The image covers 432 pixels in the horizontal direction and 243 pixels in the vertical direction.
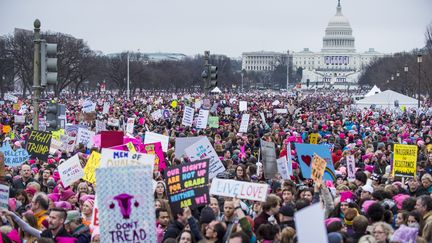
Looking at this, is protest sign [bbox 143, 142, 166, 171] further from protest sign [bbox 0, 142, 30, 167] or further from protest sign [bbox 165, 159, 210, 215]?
protest sign [bbox 165, 159, 210, 215]

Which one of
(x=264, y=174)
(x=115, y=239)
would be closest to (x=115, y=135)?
(x=264, y=174)

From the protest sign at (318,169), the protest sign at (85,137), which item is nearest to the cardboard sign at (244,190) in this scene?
the protest sign at (318,169)

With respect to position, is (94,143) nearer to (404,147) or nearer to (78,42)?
(404,147)

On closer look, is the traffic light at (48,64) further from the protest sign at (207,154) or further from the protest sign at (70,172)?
the protest sign at (207,154)

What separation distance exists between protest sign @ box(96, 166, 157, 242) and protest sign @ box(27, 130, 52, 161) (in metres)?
9.07

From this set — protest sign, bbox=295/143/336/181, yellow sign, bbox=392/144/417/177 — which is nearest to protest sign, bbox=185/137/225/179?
protest sign, bbox=295/143/336/181

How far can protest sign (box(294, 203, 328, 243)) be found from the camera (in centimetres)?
631

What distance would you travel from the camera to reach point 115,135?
16016mm

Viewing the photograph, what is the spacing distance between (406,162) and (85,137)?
7619 millimetres

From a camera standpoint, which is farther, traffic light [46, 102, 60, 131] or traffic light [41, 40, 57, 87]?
traffic light [46, 102, 60, 131]

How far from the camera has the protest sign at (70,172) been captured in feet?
Answer: 42.4

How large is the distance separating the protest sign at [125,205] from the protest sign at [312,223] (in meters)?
1.62

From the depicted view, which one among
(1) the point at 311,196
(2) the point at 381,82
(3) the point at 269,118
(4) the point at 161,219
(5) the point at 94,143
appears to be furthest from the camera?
(2) the point at 381,82

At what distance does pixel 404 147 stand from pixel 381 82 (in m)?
107
